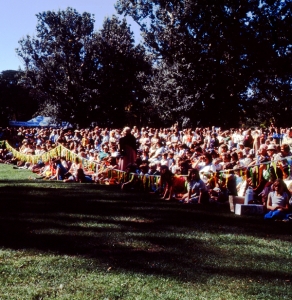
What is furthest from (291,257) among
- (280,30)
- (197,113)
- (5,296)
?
(280,30)

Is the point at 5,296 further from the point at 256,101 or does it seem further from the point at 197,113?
the point at 256,101

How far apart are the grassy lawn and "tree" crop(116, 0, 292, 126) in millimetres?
18720

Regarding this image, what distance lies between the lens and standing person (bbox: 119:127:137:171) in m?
15.1

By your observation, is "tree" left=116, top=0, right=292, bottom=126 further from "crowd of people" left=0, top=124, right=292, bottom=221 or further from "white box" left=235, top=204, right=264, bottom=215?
"white box" left=235, top=204, right=264, bottom=215

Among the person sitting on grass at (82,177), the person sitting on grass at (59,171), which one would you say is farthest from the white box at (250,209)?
the person sitting on grass at (59,171)

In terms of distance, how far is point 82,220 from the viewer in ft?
29.9

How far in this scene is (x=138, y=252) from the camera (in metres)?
6.84

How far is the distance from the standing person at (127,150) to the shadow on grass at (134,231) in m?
2.98

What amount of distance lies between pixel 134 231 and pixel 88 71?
3271 cm

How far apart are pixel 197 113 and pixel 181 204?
18.5 meters

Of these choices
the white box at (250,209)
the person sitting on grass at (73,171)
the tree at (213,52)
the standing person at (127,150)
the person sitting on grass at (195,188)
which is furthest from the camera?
the tree at (213,52)

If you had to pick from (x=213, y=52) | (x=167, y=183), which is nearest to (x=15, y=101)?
(x=213, y=52)

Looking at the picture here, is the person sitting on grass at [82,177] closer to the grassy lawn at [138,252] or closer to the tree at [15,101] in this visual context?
the grassy lawn at [138,252]

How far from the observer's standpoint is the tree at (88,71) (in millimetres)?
39125
